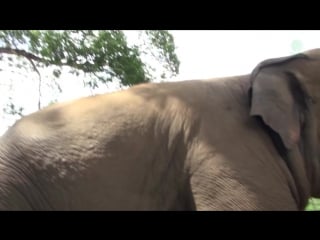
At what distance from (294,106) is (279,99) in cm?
21

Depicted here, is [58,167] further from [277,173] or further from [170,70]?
[170,70]

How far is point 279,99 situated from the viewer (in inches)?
170

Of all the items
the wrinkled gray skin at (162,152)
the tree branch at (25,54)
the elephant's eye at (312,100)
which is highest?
the elephant's eye at (312,100)

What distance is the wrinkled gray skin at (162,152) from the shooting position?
3.75 m

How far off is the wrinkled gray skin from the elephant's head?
12mm

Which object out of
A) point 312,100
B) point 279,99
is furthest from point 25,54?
point 279,99

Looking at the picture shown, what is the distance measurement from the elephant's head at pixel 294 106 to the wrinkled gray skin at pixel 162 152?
0.04 feet

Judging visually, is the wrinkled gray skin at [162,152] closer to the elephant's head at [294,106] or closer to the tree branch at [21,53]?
the elephant's head at [294,106]

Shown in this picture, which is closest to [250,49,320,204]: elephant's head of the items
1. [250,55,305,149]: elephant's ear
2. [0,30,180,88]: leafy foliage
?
[250,55,305,149]: elephant's ear

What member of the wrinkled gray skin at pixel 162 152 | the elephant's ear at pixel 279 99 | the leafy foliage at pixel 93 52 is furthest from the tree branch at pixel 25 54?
the elephant's ear at pixel 279 99

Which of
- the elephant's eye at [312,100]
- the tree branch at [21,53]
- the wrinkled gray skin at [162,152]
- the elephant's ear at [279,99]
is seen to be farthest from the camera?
the tree branch at [21,53]

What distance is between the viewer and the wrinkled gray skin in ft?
12.3
